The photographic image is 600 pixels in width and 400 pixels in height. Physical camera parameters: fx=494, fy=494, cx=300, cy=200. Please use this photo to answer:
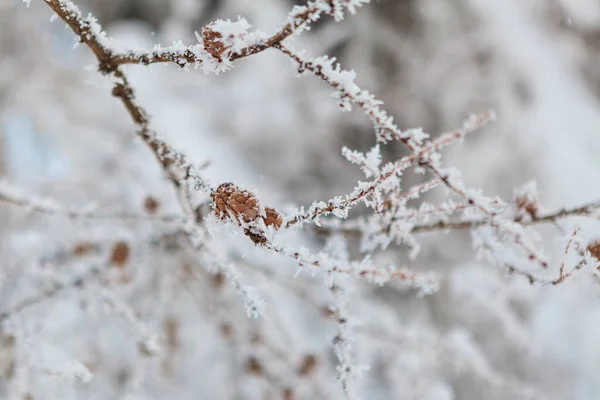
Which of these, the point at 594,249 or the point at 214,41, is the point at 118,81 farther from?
the point at 594,249

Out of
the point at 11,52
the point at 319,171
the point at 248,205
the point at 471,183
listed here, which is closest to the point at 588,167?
the point at 471,183

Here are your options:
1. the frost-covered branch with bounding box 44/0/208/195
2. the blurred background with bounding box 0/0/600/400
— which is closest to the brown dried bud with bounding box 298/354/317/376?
the blurred background with bounding box 0/0/600/400

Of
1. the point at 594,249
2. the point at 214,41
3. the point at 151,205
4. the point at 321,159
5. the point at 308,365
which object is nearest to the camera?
the point at 214,41

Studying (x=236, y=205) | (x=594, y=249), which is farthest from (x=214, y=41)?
(x=594, y=249)

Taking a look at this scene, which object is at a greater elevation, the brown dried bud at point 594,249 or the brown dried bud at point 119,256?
the brown dried bud at point 119,256

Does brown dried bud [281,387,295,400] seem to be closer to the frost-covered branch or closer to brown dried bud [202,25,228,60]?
the frost-covered branch

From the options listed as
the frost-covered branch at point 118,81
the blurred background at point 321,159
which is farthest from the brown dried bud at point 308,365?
the frost-covered branch at point 118,81

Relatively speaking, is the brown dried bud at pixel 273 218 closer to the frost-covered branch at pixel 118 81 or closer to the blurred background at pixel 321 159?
the frost-covered branch at pixel 118 81

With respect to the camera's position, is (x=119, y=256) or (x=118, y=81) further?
(x=119, y=256)
